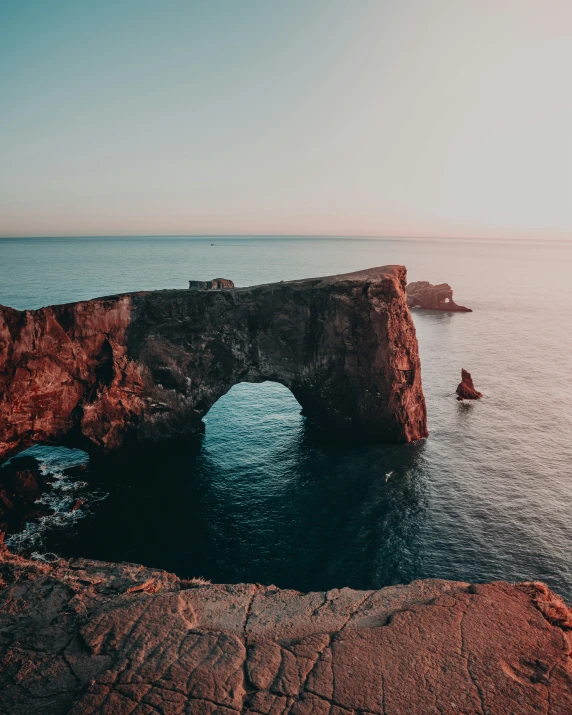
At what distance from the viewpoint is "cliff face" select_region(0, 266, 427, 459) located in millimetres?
42781

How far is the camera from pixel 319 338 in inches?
1871

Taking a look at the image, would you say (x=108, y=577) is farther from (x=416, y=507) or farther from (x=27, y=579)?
(x=416, y=507)

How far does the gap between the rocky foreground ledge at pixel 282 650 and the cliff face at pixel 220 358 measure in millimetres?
27255

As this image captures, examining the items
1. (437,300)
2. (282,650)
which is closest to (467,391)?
(282,650)

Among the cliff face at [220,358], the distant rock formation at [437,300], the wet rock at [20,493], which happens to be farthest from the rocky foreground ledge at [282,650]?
the distant rock formation at [437,300]

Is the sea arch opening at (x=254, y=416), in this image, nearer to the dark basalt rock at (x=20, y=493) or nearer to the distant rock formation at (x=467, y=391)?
the dark basalt rock at (x=20, y=493)

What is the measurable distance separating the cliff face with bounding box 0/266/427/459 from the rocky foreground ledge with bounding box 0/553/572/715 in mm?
27255

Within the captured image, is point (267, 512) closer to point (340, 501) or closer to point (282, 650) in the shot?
point (340, 501)

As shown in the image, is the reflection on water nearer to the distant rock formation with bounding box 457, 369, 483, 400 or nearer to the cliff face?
the cliff face

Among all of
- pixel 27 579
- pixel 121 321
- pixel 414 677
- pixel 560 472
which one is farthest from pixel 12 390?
pixel 560 472

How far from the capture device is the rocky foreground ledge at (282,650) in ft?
40.0

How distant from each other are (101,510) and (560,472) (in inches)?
1595

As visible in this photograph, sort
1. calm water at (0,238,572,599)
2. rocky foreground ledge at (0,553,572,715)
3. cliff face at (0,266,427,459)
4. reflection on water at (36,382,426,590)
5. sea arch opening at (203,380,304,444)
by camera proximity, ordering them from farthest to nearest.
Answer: sea arch opening at (203,380,304,444)
cliff face at (0,266,427,459)
calm water at (0,238,572,599)
reflection on water at (36,382,426,590)
rocky foreground ledge at (0,553,572,715)

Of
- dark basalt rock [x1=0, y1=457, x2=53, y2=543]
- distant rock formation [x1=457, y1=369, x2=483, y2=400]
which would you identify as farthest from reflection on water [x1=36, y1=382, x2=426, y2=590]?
distant rock formation [x1=457, y1=369, x2=483, y2=400]
